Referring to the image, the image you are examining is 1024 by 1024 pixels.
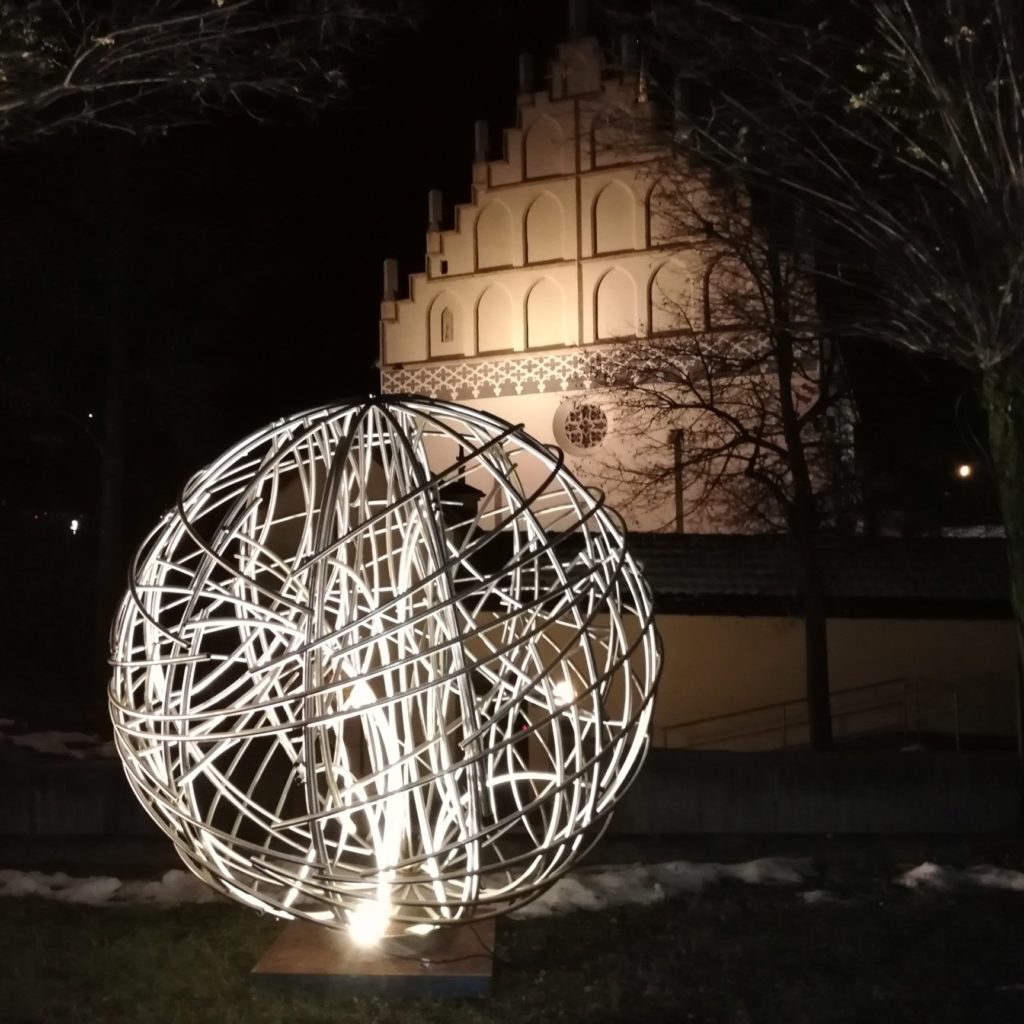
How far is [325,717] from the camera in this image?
4.25 metres

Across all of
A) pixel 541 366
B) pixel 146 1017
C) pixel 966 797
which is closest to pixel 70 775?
pixel 146 1017

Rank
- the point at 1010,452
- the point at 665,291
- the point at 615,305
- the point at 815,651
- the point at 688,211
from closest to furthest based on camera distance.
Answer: the point at 1010,452
the point at 815,651
the point at 688,211
the point at 665,291
the point at 615,305

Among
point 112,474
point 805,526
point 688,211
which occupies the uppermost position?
point 688,211

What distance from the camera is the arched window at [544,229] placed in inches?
663

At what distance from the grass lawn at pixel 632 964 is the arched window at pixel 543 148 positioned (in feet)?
40.3

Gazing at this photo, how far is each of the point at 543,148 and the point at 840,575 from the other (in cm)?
800

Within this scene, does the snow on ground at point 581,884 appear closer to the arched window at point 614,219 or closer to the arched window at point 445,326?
the arched window at point 614,219

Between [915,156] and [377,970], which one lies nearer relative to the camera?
[377,970]

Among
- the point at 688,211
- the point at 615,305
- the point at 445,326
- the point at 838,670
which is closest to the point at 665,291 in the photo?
the point at 615,305

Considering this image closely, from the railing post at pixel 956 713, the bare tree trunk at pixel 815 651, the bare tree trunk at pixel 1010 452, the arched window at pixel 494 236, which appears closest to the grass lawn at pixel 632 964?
the bare tree trunk at pixel 1010 452

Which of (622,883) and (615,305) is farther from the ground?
(615,305)

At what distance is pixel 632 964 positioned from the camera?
5.80 m

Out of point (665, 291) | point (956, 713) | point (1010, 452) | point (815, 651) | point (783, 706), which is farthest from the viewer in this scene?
point (665, 291)

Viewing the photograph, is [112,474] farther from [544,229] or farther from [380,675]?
[380,675]
